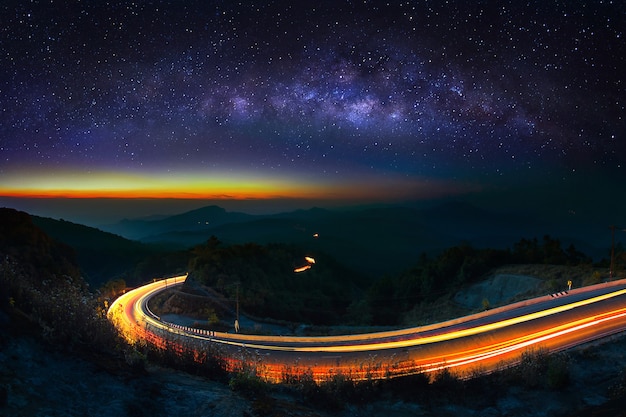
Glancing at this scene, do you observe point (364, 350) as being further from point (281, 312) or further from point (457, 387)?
point (281, 312)

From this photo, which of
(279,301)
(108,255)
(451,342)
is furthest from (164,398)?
(108,255)

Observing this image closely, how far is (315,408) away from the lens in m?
7.24

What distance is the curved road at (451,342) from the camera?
36.8ft

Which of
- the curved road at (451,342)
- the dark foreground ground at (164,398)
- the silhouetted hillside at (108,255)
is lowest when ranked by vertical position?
the silhouetted hillside at (108,255)

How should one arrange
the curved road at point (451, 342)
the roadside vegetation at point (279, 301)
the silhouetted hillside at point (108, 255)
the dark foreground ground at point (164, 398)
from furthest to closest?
the silhouetted hillside at point (108, 255) < the curved road at point (451, 342) < the roadside vegetation at point (279, 301) < the dark foreground ground at point (164, 398)

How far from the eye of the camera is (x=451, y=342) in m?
16.1

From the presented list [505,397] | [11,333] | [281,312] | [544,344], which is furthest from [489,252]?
[11,333]

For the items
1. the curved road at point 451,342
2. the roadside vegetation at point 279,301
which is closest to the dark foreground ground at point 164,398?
the roadside vegetation at point 279,301

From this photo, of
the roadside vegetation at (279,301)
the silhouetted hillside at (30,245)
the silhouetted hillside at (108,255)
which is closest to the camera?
the roadside vegetation at (279,301)

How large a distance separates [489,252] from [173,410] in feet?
183

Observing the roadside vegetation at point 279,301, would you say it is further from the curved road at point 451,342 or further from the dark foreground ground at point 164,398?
the curved road at point 451,342

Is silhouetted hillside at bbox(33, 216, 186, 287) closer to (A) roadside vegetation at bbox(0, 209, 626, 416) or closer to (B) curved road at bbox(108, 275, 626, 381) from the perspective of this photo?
(A) roadside vegetation at bbox(0, 209, 626, 416)

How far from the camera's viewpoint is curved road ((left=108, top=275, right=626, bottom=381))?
36.8 ft

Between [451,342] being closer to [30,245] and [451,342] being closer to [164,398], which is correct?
[164,398]
